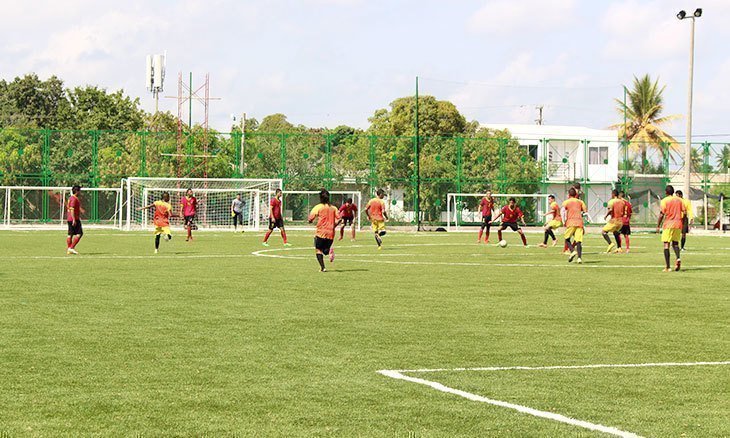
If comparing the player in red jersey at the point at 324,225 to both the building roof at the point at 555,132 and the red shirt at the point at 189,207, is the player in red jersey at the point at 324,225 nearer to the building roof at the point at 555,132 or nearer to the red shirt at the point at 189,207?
the red shirt at the point at 189,207

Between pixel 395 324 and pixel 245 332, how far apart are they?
2009mm

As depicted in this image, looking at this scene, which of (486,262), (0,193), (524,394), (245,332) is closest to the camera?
(524,394)

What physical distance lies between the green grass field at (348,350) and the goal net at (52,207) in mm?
38661

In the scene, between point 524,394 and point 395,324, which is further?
point 395,324

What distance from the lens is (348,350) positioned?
37.8 feet

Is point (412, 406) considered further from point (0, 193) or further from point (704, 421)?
point (0, 193)

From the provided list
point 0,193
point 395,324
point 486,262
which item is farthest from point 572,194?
point 0,193

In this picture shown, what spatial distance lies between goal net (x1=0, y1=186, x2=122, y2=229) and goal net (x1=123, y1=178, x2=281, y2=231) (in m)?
1.52

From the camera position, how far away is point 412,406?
8.38m

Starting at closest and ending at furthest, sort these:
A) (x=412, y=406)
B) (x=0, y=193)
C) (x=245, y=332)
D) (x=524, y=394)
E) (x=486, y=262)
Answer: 1. (x=412, y=406)
2. (x=524, y=394)
3. (x=245, y=332)
4. (x=486, y=262)
5. (x=0, y=193)

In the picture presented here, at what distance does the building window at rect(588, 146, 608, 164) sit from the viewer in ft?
277

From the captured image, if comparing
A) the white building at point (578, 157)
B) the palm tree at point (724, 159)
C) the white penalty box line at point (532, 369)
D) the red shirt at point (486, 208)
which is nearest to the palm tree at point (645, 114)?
the white building at point (578, 157)

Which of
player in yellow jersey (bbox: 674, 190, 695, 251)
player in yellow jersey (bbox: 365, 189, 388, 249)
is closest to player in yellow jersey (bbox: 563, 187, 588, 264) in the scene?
player in yellow jersey (bbox: 674, 190, 695, 251)

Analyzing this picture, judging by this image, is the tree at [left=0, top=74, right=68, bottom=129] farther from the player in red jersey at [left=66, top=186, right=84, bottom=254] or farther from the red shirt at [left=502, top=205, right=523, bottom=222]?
the player in red jersey at [left=66, top=186, right=84, bottom=254]
